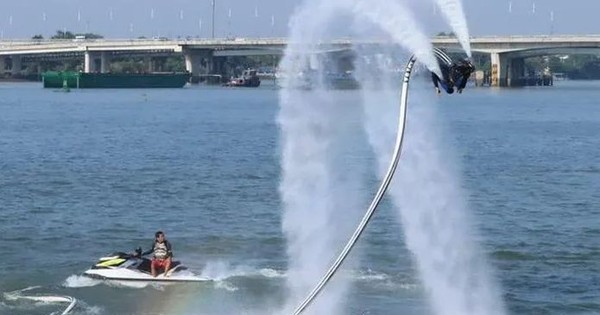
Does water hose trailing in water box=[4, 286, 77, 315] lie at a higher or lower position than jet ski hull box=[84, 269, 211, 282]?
lower

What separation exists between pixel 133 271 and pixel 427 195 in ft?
42.3

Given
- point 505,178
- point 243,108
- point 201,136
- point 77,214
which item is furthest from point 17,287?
point 243,108

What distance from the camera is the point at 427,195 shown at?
90.6ft

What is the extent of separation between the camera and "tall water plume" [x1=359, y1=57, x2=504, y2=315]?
26750mm

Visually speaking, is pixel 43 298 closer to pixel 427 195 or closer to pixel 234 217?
pixel 427 195

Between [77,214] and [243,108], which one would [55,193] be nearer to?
[77,214]

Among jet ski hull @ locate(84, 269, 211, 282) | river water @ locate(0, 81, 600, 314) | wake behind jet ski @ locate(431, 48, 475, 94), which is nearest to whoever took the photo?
wake behind jet ski @ locate(431, 48, 475, 94)

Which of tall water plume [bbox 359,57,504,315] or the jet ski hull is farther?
the jet ski hull

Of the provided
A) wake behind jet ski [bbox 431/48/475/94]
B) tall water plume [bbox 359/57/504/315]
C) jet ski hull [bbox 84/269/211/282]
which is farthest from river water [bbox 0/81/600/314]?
wake behind jet ski [bbox 431/48/475/94]

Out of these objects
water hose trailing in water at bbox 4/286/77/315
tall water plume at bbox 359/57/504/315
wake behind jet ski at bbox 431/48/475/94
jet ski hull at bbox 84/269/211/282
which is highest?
wake behind jet ski at bbox 431/48/475/94

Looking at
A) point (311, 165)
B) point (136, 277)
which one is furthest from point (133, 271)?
point (311, 165)

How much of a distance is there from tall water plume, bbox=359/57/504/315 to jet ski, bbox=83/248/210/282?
9028 mm

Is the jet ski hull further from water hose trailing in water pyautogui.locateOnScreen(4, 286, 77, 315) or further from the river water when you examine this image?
water hose trailing in water pyautogui.locateOnScreen(4, 286, 77, 315)

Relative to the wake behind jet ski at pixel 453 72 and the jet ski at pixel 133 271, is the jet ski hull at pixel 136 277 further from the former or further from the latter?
the wake behind jet ski at pixel 453 72
